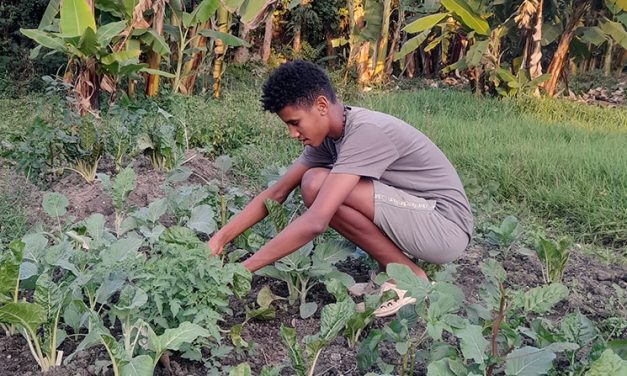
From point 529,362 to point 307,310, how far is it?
1.01 meters

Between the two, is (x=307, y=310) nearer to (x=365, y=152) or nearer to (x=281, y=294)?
(x=281, y=294)

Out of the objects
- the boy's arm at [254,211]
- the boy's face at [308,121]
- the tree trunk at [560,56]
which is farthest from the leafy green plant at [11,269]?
the tree trunk at [560,56]

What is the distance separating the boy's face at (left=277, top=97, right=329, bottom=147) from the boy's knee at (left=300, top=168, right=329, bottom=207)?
219mm

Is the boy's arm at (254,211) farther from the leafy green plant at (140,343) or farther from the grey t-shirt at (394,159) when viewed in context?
the leafy green plant at (140,343)

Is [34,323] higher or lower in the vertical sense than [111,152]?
higher

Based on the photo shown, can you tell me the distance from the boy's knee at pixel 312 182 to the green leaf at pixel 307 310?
49 cm

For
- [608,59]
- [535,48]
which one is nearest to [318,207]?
[535,48]

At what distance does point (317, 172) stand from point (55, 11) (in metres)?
6.15

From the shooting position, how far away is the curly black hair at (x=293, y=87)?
2.62 metres

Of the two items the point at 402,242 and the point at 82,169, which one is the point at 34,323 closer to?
the point at 402,242

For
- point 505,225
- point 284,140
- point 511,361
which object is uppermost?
point 511,361

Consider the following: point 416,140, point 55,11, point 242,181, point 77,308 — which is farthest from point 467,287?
point 55,11

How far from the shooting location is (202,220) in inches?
121

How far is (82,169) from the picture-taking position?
14.8 feet
